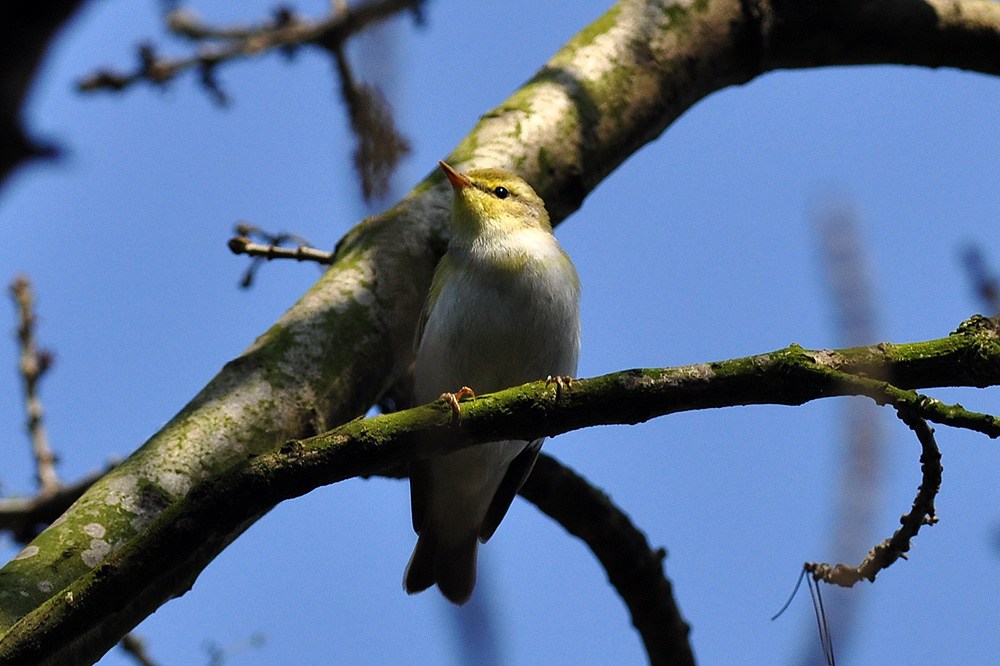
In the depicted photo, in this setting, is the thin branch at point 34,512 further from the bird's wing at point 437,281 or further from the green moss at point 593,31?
the green moss at point 593,31

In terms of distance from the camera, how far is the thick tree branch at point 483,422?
2342 millimetres

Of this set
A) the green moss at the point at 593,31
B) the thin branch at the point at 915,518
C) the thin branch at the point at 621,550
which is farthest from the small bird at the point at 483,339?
the thin branch at the point at 915,518

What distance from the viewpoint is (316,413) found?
11.7 feet

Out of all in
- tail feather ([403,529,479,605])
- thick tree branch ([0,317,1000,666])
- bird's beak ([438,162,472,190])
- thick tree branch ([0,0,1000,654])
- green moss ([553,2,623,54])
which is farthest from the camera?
green moss ([553,2,623,54])

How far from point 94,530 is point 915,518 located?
2.34m

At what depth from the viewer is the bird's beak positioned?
15.0ft

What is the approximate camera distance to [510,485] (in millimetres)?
4676

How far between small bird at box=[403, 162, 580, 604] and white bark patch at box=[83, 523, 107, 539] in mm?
1569

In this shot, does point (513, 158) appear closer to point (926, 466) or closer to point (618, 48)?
point (618, 48)

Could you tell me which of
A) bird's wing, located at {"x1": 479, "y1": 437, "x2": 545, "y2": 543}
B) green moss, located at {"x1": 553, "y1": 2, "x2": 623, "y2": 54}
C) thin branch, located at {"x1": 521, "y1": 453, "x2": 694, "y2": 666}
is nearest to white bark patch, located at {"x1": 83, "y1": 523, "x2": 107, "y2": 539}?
bird's wing, located at {"x1": 479, "y1": 437, "x2": 545, "y2": 543}

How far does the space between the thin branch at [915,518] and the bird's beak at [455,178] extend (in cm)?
260

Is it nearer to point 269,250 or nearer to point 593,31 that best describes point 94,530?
point 269,250

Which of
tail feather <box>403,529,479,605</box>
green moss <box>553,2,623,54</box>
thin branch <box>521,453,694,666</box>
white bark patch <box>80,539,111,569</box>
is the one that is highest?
green moss <box>553,2,623,54</box>

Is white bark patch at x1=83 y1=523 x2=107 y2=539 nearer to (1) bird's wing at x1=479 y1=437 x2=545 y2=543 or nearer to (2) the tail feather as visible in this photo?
(1) bird's wing at x1=479 y1=437 x2=545 y2=543
